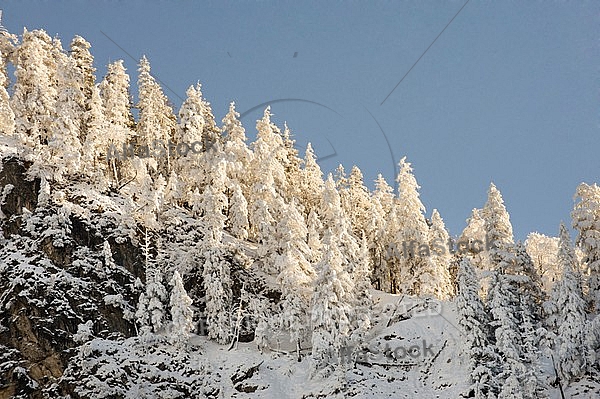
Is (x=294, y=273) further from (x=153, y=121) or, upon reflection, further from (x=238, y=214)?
(x=153, y=121)

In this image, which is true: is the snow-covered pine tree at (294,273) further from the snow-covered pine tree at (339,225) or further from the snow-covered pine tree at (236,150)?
the snow-covered pine tree at (236,150)

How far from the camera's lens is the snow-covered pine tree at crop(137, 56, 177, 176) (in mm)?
59344

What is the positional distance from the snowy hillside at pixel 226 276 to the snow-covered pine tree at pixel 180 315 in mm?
110

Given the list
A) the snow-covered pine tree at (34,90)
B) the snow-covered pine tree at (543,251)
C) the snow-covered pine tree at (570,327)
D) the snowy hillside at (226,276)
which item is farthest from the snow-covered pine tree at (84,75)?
the snow-covered pine tree at (543,251)

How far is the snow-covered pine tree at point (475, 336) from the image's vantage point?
33.4m

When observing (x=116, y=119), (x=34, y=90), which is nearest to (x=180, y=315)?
(x=116, y=119)

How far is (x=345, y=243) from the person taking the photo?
48469mm

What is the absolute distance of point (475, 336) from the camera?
34.8m

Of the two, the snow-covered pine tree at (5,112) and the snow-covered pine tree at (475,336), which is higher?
the snow-covered pine tree at (5,112)

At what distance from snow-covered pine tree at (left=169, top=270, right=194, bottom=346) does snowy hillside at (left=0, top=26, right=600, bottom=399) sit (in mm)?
110

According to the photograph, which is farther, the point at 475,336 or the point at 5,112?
the point at 5,112

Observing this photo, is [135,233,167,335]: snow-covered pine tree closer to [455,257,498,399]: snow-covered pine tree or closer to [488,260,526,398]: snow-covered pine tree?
[455,257,498,399]: snow-covered pine tree

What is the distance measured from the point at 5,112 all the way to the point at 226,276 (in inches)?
1172

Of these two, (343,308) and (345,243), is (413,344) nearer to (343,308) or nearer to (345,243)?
(343,308)
